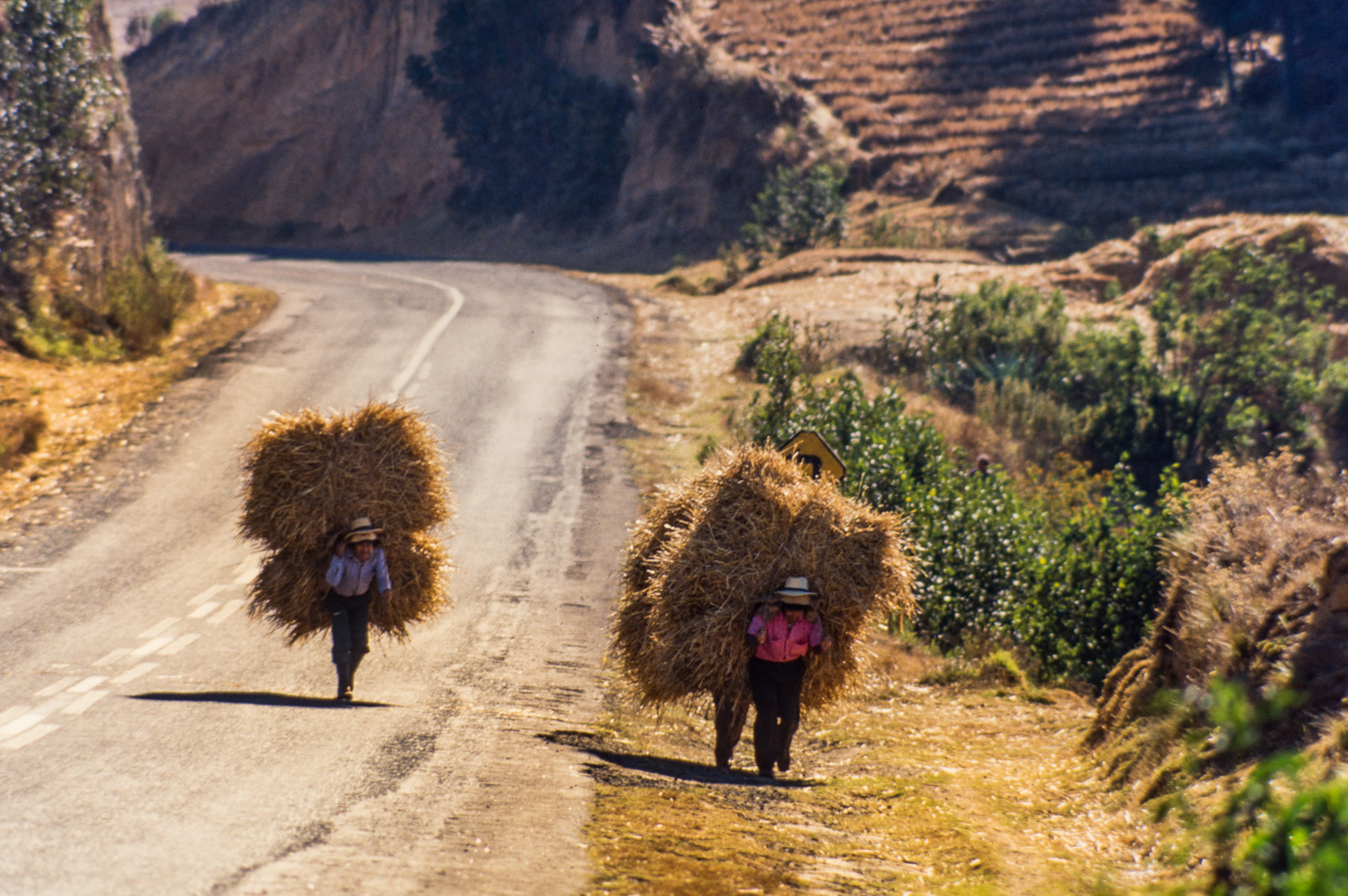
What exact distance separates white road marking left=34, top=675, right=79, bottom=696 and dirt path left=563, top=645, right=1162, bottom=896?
419cm

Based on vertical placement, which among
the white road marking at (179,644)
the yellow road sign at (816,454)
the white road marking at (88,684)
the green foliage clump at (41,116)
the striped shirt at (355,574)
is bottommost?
the white road marking at (179,644)

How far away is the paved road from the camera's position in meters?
5.77

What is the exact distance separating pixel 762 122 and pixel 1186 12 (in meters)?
19.8

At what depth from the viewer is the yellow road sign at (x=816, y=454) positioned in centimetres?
984

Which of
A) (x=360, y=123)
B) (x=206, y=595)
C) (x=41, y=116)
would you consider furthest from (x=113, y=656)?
(x=360, y=123)

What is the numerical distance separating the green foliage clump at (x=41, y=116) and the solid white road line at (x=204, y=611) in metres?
13.3

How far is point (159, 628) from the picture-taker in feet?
38.3

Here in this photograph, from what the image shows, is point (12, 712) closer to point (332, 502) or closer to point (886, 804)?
point (332, 502)

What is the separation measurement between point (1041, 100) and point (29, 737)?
154ft

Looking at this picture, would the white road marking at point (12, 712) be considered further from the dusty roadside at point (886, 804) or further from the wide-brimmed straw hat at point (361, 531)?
the dusty roadside at point (886, 804)

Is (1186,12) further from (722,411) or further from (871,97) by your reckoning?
(722,411)

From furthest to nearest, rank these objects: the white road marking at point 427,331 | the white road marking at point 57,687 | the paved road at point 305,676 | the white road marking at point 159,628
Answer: the white road marking at point 427,331
the white road marking at point 159,628
the white road marking at point 57,687
the paved road at point 305,676

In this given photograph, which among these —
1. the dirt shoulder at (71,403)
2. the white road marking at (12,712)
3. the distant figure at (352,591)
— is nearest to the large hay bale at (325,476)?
the distant figure at (352,591)

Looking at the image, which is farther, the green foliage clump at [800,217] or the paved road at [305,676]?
the green foliage clump at [800,217]
